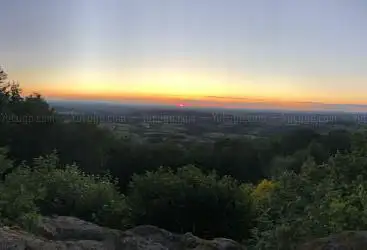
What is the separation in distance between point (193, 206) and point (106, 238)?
3.47m

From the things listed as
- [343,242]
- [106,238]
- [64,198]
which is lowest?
[64,198]

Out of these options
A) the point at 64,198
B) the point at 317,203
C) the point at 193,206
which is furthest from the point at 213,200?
the point at 317,203

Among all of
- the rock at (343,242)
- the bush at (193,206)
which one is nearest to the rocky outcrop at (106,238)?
the rock at (343,242)

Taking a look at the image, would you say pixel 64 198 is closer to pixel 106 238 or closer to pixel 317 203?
pixel 106 238

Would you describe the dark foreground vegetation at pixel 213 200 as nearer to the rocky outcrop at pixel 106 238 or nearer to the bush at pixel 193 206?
the bush at pixel 193 206

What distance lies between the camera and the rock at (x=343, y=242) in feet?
15.1

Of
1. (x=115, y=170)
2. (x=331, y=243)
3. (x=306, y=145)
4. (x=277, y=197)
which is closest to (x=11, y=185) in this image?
(x=277, y=197)

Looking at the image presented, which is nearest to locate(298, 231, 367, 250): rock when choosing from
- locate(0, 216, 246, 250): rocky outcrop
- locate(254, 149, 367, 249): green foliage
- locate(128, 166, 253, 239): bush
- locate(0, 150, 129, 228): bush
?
locate(254, 149, 367, 249): green foliage

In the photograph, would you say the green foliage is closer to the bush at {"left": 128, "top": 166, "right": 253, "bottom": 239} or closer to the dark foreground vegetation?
the dark foreground vegetation

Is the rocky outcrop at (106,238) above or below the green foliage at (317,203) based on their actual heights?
below

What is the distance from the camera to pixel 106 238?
251 inches

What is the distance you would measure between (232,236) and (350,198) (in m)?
4.02

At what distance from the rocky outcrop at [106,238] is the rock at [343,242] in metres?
2.02

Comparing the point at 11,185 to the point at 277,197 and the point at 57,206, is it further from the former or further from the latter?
the point at 277,197
